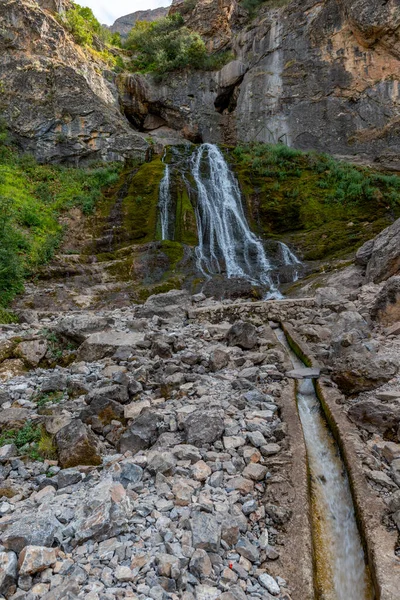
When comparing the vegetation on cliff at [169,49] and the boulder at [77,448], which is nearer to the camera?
the boulder at [77,448]

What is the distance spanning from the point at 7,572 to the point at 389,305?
6.10 meters

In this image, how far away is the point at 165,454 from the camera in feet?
10.2

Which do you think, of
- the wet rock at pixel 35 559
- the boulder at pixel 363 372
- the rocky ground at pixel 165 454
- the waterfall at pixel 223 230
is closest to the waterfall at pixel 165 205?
the waterfall at pixel 223 230

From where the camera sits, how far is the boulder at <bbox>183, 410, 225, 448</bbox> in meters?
3.32

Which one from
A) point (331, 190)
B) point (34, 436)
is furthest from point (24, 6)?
point (34, 436)

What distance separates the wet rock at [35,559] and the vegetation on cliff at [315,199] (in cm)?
1295

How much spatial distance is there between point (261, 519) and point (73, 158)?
22.1m

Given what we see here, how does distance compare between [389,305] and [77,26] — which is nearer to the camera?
[389,305]

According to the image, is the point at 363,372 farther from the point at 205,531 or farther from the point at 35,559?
the point at 35,559

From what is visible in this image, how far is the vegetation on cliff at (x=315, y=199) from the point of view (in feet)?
47.2

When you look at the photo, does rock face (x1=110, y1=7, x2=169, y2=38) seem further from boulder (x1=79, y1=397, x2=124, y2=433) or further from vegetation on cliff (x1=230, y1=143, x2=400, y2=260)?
boulder (x1=79, y1=397, x2=124, y2=433)

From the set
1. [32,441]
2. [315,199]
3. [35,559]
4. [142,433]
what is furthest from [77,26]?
[35,559]

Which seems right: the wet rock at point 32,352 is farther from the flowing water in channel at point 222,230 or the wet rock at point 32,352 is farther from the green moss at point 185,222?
the green moss at point 185,222

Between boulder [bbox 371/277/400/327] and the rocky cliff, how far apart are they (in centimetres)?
1776
